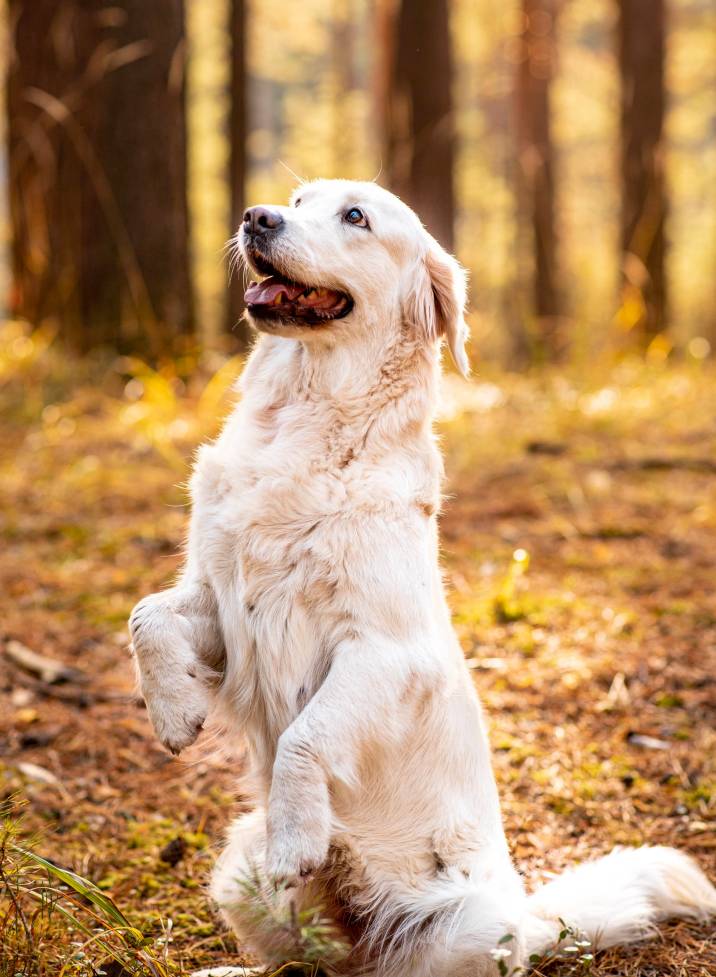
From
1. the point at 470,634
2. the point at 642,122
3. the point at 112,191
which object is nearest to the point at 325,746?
the point at 470,634

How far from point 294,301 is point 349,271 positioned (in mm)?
173

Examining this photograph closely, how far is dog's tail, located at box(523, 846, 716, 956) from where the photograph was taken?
271cm

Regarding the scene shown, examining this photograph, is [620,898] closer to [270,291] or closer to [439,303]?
[439,303]

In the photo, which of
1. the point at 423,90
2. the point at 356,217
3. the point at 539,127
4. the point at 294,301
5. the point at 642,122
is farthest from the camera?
the point at 539,127

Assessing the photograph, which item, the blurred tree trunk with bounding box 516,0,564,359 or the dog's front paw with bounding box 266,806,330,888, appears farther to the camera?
the blurred tree trunk with bounding box 516,0,564,359

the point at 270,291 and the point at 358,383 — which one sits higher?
the point at 270,291

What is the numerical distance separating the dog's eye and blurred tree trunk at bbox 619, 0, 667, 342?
1004 cm

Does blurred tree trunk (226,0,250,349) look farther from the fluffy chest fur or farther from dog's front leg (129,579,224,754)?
dog's front leg (129,579,224,754)

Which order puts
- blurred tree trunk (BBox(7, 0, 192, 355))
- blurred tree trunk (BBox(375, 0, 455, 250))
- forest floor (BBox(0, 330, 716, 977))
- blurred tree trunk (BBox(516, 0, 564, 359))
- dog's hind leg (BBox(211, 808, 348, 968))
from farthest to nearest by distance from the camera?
blurred tree trunk (BBox(516, 0, 564, 359)) → blurred tree trunk (BBox(375, 0, 455, 250)) → blurred tree trunk (BBox(7, 0, 192, 355)) → forest floor (BBox(0, 330, 716, 977)) → dog's hind leg (BBox(211, 808, 348, 968))

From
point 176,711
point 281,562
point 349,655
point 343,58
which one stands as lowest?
point 176,711

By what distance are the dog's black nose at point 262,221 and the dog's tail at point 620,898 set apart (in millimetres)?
1877

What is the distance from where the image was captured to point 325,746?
238 centimetres

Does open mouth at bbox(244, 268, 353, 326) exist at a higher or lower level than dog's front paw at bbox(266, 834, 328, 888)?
higher

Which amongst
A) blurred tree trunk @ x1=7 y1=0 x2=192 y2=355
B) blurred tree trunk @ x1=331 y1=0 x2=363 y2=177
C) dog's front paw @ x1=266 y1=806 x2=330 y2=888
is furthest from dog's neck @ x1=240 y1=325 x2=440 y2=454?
blurred tree trunk @ x1=331 y1=0 x2=363 y2=177
